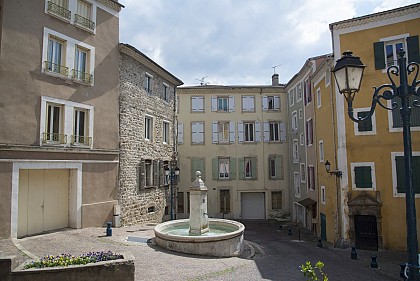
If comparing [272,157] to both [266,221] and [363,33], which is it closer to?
[266,221]

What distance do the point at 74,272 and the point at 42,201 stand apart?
287 inches

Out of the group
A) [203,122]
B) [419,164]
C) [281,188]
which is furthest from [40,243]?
[281,188]

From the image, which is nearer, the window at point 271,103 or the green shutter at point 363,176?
the green shutter at point 363,176

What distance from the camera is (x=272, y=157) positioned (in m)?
30.0

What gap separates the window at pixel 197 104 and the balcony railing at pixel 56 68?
55.8 ft

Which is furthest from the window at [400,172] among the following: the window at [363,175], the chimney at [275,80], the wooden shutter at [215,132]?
the chimney at [275,80]

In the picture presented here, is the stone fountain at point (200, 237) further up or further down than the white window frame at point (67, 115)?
further down

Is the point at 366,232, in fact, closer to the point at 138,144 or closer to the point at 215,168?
the point at 138,144

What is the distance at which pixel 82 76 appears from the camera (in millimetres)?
14750

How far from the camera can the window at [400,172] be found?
14883 mm

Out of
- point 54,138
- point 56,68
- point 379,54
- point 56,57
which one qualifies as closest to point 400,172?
point 379,54

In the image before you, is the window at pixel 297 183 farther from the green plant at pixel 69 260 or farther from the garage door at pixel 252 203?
the green plant at pixel 69 260

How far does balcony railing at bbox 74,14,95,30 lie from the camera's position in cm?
1451

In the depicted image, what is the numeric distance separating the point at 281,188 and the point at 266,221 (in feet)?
11.1
